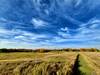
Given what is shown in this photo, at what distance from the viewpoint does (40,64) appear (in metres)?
14.1

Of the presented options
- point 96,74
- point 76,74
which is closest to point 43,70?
point 76,74

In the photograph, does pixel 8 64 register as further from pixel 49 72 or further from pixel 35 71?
pixel 49 72

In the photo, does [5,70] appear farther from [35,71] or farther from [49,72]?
[49,72]

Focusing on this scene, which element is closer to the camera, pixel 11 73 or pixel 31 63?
pixel 11 73

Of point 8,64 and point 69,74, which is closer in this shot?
point 69,74

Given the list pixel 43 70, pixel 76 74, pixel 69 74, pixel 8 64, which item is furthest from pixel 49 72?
pixel 8 64

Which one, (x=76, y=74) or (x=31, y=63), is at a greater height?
(x=31, y=63)

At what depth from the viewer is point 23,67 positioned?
13.4 metres

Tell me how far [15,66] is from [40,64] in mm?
2027

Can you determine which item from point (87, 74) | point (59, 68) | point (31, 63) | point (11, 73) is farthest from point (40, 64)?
point (87, 74)

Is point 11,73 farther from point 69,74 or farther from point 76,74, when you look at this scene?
point 76,74

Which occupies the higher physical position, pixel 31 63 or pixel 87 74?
pixel 31 63

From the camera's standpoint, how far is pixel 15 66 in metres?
13.7

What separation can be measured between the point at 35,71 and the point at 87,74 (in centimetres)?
425
